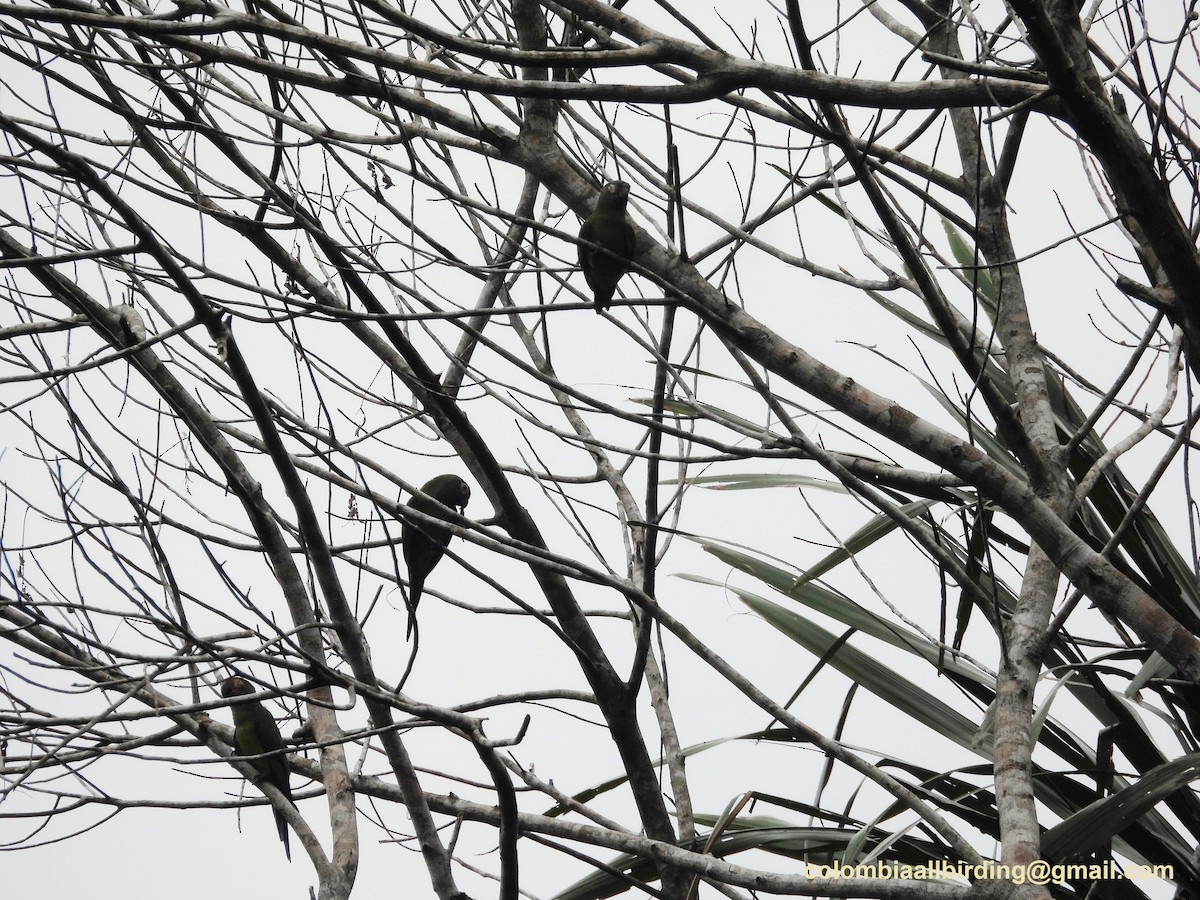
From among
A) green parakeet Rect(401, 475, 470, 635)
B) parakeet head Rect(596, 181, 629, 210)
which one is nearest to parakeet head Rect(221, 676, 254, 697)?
green parakeet Rect(401, 475, 470, 635)

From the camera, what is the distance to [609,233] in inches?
82.7

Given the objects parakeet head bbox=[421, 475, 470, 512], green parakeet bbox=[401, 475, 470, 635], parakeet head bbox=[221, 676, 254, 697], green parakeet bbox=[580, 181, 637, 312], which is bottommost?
green parakeet bbox=[401, 475, 470, 635]

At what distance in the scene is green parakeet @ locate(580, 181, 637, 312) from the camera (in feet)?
6.60

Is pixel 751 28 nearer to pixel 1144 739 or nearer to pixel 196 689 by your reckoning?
pixel 1144 739

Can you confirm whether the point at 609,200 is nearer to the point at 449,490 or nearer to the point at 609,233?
the point at 609,233

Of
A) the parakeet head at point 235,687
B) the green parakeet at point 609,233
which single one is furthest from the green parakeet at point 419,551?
the parakeet head at point 235,687

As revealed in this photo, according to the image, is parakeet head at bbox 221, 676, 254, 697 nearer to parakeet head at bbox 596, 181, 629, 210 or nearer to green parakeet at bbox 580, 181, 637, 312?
green parakeet at bbox 580, 181, 637, 312

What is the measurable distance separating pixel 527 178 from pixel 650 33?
128cm

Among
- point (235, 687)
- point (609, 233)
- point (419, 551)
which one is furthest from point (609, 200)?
point (235, 687)

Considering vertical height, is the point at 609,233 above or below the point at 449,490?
above

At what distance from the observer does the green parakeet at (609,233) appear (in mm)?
2012

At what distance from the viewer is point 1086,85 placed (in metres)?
1.39

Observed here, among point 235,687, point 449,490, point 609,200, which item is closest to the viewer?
point 609,200

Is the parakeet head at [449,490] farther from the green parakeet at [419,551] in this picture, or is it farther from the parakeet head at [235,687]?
the parakeet head at [235,687]
